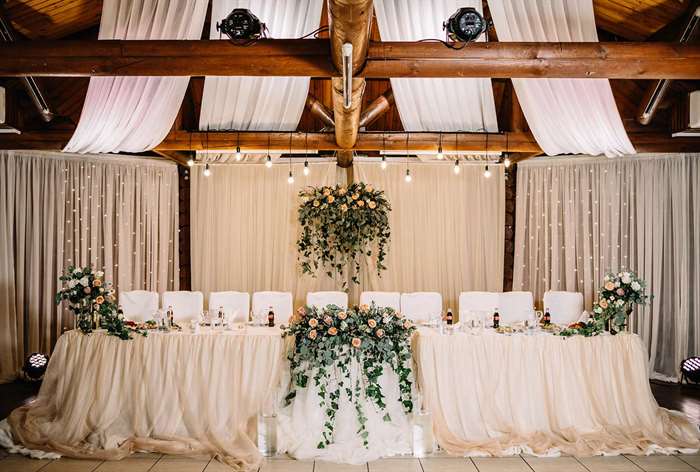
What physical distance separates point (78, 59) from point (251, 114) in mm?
2283

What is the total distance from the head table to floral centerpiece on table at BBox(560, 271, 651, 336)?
0.34ft

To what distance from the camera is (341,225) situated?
6969 millimetres

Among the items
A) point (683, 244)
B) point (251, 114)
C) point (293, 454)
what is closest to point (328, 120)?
point (251, 114)

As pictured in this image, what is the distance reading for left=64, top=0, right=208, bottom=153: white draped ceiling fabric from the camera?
4.00 metres

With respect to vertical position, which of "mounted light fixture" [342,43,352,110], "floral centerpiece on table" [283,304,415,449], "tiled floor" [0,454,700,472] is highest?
"mounted light fixture" [342,43,352,110]

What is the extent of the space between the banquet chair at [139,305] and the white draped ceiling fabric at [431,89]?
3383 millimetres

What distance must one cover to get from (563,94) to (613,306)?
190 cm

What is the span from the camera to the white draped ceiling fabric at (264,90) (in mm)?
4367

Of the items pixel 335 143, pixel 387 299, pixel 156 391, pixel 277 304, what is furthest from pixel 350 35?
pixel 277 304

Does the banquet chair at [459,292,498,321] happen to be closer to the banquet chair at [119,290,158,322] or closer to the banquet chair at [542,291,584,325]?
the banquet chair at [542,291,584,325]

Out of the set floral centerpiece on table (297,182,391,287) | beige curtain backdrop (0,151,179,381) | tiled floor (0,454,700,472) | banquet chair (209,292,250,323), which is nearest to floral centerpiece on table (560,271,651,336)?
tiled floor (0,454,700,472)

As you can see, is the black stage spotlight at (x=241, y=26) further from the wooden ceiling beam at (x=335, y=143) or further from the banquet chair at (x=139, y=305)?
the banquet chair at (x=139, y=305)

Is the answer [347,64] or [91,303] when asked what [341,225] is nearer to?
[91,303]

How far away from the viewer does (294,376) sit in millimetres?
4148
